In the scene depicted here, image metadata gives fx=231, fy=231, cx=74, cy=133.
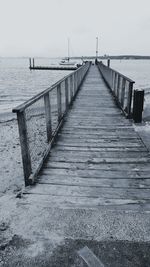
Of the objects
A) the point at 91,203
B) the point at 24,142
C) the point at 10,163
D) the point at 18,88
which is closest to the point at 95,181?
the point at 91,203

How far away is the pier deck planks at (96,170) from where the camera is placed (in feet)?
11.3

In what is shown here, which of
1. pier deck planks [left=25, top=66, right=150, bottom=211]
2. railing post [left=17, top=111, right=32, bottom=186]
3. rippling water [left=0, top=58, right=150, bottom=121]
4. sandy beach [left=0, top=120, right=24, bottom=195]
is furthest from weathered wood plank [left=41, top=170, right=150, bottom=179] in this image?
rippling water [left=0, top=58, right=150, bottom=121]

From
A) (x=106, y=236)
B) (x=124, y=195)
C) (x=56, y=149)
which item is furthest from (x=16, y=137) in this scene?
(x=106, y=236)

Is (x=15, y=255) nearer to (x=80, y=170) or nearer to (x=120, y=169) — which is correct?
(x=80, y=170)

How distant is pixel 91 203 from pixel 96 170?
3.32 ft

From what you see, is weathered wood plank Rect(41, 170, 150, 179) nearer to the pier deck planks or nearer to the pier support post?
the pier deck planks

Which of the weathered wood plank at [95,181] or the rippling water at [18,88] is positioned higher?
the weathered wood plank at [95,181]

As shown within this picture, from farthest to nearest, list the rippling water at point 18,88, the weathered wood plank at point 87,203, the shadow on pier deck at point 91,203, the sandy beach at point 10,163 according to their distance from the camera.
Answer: the rippling water at point 18,88
the sandy beach at point 10,163
the weathered wood plank at point 87,203
the shadow on pier deck at point 91,203

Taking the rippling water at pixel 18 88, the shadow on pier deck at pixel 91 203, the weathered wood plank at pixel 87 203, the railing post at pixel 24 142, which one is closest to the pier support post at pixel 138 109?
the shadow on pier deck at pixel 91 203

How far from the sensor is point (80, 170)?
4309 mm

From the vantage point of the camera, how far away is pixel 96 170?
4.32 metres

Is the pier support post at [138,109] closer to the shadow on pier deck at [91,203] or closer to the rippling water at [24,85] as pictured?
the shadow on pier deck at [91,203]

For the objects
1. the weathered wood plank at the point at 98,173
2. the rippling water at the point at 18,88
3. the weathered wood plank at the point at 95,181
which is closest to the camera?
the weathered wood plank at the point at 95,181

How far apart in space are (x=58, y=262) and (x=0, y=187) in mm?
2735
